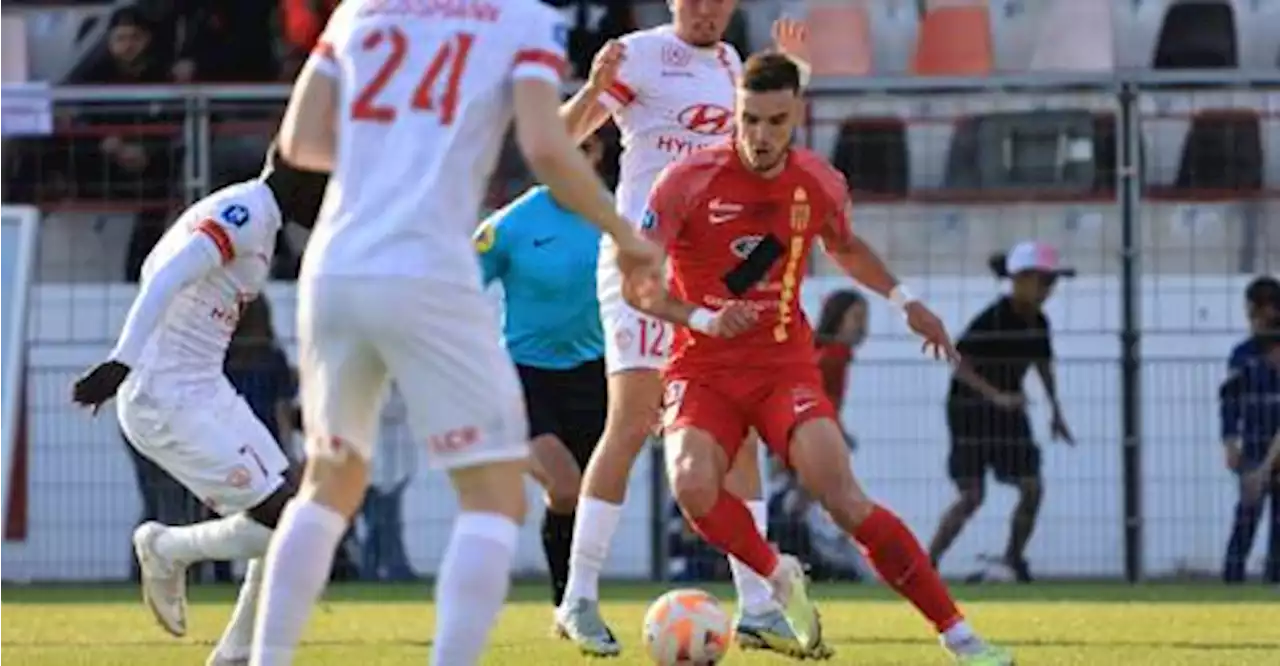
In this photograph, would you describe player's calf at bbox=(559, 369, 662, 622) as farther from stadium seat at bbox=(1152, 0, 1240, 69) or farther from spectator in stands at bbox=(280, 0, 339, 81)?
stadium seat at bbox=(1152, 0, 1240, 69)

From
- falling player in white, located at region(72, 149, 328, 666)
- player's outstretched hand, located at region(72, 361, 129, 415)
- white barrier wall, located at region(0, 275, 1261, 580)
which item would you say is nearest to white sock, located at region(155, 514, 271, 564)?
falling player in white, located at region(72, 149, 328, 666)

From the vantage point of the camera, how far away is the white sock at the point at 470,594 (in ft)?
26.4

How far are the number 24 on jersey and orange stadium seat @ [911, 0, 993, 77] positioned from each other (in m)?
13.1

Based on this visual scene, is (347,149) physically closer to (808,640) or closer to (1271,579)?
(808,640)

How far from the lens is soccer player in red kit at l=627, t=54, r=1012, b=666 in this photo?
11.0 m

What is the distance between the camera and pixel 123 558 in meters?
18.8

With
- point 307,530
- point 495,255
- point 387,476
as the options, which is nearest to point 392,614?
point 495,255

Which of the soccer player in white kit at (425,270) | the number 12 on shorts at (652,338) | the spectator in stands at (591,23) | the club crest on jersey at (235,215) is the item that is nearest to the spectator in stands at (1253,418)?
the spectator in stands at (591,23)

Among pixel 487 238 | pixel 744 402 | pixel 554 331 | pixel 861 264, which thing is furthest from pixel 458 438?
pixel 554 331

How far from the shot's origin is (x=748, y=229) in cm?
1119

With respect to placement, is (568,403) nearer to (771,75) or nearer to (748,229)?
(748,229)

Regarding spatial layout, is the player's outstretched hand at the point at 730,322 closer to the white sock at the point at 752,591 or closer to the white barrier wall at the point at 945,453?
the white sock at the point at 752,591

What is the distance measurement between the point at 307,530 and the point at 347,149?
0.96m

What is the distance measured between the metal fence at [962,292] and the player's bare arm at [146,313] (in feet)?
25.9
